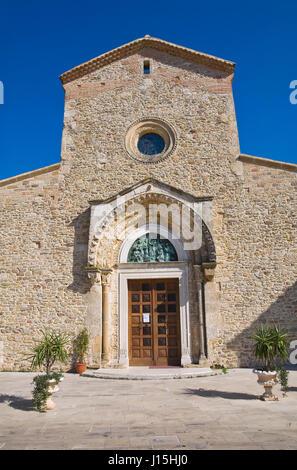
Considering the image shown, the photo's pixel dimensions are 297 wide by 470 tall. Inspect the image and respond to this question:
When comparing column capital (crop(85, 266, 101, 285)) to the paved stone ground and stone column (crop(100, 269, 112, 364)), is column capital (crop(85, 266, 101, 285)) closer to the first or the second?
stone column (crop(100, 269, 112, 364))

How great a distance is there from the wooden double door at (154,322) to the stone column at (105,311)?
72 cm

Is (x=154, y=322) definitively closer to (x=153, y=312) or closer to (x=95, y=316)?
(x=153, y=312)

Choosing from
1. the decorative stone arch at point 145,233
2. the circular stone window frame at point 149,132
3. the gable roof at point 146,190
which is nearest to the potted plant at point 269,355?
the decorative stone arch at point 145,233

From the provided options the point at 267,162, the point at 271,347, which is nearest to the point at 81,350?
the point at 271,347

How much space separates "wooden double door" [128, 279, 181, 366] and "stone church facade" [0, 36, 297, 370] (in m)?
0.03

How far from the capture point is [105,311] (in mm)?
10453

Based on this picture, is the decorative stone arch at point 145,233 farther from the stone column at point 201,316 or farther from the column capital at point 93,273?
the column capital at point 93,273

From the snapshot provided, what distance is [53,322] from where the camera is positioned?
34.3ft

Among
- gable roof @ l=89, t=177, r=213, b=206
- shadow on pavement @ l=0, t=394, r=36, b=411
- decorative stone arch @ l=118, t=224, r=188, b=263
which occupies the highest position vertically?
gable roof @ l=89, t=177, r=213, b=206

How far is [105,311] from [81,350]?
4.21 feet

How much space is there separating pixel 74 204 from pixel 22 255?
7.58ft

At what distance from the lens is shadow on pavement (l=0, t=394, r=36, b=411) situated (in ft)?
19.8

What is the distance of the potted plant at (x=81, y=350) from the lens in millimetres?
9891

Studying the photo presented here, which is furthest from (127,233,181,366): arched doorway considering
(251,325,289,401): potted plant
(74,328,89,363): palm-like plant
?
(251,325,289,401): potted plant
